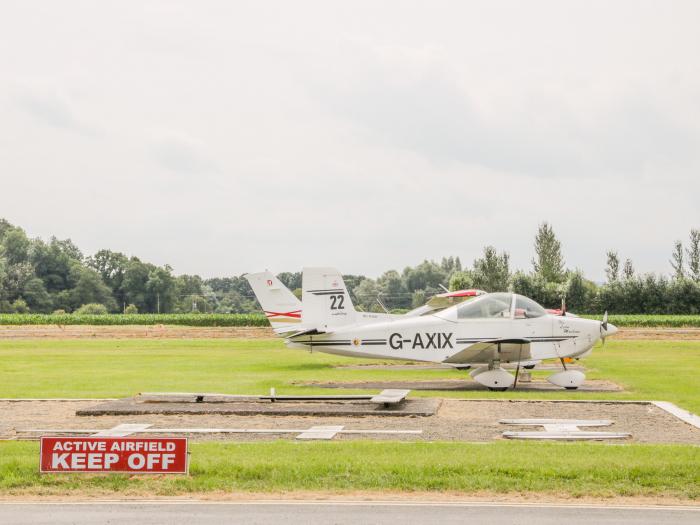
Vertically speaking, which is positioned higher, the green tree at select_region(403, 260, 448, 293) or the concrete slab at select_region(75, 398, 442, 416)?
the green tree at select_region(403, 260, 448, 293)

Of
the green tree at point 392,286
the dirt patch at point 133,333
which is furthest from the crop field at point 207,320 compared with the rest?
the green tree at point 392,286

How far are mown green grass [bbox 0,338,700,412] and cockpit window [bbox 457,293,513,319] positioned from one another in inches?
84.5

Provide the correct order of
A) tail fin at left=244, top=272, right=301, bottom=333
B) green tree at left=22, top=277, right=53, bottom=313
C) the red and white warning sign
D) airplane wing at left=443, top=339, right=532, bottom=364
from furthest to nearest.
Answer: green tree at left=22, top=277, right=53, bottom=313
tail fin at left=244, top=272, right=301, bottom=333
airplane wing at left=443, top=339, right=532, bottom=364
the red and white warning sign

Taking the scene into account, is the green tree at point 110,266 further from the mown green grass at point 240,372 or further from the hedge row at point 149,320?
the mown green grass at point 240,372

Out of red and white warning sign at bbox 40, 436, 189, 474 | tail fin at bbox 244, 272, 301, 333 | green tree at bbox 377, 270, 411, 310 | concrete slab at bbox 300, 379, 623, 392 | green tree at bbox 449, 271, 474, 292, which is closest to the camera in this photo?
red and white warning sign at bbox 40, 436, 189, 474

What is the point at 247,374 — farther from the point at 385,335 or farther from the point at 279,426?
the point at 279,426

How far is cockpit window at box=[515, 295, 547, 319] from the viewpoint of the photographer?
Answer: 21.0 m

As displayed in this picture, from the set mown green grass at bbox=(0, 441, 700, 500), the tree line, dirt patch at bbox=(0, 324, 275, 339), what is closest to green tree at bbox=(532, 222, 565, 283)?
the tree line

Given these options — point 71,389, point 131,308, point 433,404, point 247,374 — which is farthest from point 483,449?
point 131,308

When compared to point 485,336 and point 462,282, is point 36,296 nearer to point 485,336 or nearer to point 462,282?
point 462,282

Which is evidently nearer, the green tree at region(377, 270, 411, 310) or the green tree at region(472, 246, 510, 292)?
the green tree at region(472, 246, 510, 292)

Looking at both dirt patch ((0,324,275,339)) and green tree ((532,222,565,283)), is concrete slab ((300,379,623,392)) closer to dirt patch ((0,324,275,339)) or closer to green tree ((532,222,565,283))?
dirt patch ((0,324,275,339))

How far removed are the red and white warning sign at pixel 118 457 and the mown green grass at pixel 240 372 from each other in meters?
9.08

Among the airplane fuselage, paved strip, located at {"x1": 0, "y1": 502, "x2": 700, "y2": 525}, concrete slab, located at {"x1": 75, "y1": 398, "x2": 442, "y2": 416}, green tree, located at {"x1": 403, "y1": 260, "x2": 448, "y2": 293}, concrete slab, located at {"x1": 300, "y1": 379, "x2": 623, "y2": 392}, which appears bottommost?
paved strip, located at {"x1": 0, "y1": 502, "x2": 700, "y2": 525}
